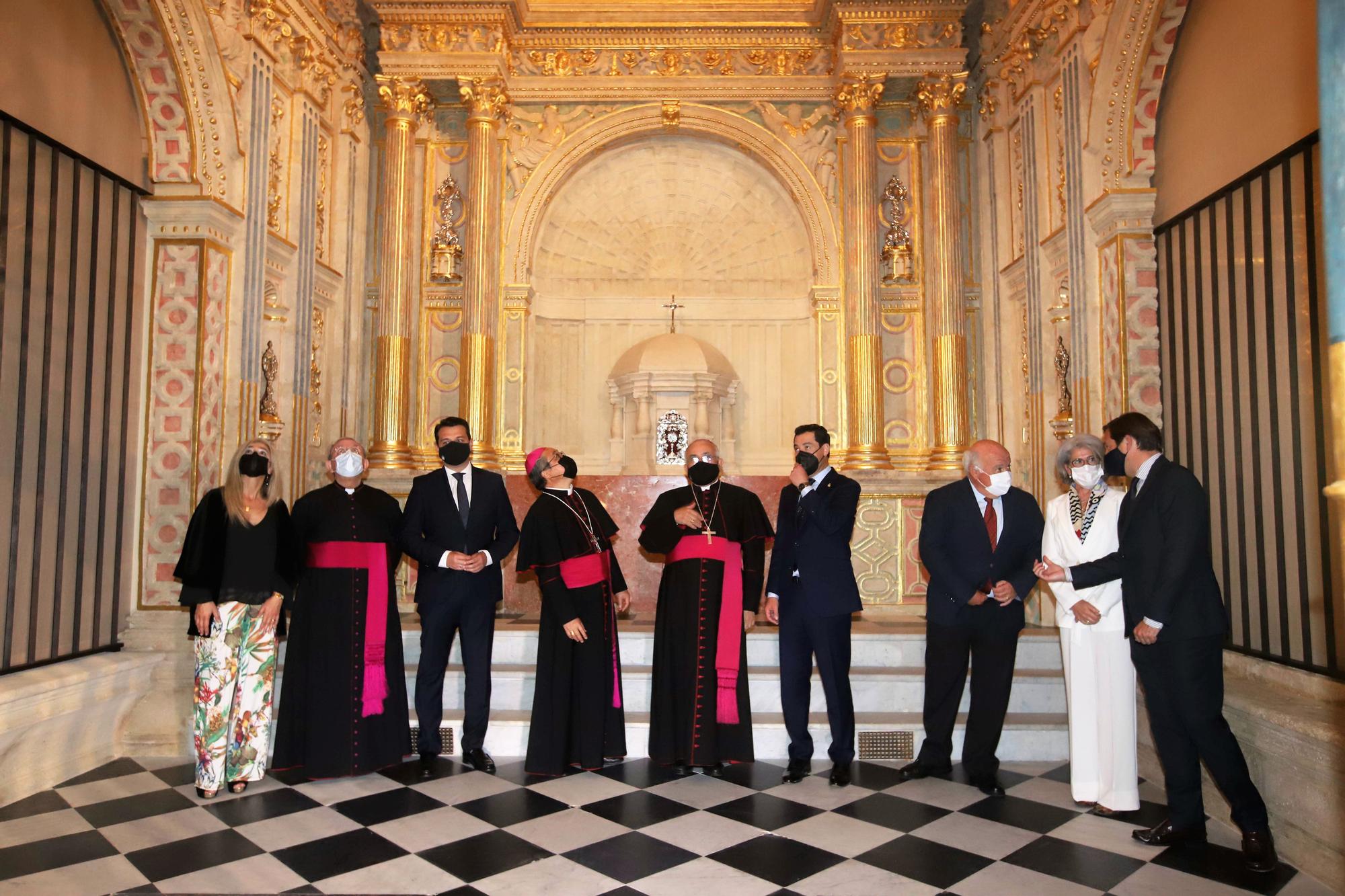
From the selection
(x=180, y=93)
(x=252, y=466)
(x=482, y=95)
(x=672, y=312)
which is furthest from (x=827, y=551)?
(x=482, y=95)

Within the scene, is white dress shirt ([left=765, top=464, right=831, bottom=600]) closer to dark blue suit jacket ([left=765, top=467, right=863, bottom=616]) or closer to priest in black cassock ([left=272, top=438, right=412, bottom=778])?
dark blue suit jacket ([left=765, top=467, right=863, bottom=616])

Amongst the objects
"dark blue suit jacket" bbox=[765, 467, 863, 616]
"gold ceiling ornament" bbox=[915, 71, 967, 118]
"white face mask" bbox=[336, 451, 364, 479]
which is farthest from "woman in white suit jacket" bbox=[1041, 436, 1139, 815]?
"gold ceiling ornament" bbox=[915, 71, 967, 118]

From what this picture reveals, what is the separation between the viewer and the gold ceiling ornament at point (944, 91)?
8.32 meters

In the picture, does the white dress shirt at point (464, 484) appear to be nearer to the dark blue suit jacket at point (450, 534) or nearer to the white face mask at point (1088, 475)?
the dark blue suit jacket at point (450, 534)

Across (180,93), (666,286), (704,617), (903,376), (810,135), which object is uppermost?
(810,135)

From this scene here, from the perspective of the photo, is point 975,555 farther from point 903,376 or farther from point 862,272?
point 862,272

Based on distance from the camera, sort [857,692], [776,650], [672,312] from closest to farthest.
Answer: [857,692], [776,650], [672,312]

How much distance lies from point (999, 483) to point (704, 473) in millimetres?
1391

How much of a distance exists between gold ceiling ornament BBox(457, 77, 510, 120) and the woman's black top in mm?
5253

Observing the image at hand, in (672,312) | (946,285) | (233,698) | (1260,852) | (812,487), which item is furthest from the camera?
(672,312)

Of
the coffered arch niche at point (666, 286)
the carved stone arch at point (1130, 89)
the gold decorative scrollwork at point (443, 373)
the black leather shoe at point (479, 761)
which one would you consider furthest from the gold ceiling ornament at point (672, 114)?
the black leather shoe at point (479, 761)

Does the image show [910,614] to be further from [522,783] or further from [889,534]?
[522,783]

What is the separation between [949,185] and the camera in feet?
27.4

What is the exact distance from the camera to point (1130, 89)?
18.6ft
